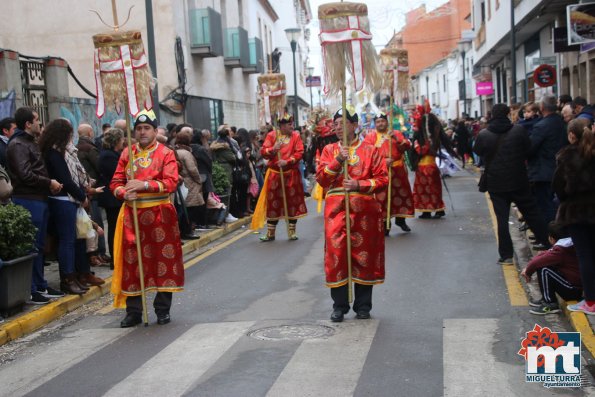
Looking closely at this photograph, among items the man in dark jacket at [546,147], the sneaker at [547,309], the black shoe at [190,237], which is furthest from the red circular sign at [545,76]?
the sneaker at [547,309]

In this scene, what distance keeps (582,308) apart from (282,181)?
7.05 metres

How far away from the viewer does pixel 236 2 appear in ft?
109

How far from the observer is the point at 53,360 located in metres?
6.89

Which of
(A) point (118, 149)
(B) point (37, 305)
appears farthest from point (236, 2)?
(B) point (37, 305)

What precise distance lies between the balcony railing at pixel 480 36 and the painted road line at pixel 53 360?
33384 millimetres

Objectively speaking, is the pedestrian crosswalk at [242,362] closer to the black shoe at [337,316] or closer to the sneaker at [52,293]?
the black shoe at [337,316]

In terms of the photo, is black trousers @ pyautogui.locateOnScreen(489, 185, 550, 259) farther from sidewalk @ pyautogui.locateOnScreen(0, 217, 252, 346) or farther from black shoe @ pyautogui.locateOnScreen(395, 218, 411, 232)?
sidewalk @ pyautogui.locateOnScreen(0, 217, 252, 346)

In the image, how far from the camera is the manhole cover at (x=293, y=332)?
705 cm

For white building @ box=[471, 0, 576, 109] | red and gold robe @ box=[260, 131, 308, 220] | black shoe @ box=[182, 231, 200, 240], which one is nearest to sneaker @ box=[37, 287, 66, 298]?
black shoe @ box=[182, 231, 200, 240]

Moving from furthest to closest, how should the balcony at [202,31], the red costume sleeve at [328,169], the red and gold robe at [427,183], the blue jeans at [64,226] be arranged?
the balcony at [202,31] < the red and gold robe at [427,183] < the blue jeans at [64,226] < the red costume sleeve at [328,169]

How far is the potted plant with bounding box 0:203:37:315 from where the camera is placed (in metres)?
8.06

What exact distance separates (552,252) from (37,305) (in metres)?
5.20

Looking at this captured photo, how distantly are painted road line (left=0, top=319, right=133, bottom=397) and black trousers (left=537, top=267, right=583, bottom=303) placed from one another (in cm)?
382

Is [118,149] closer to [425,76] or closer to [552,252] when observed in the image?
[552,252]
